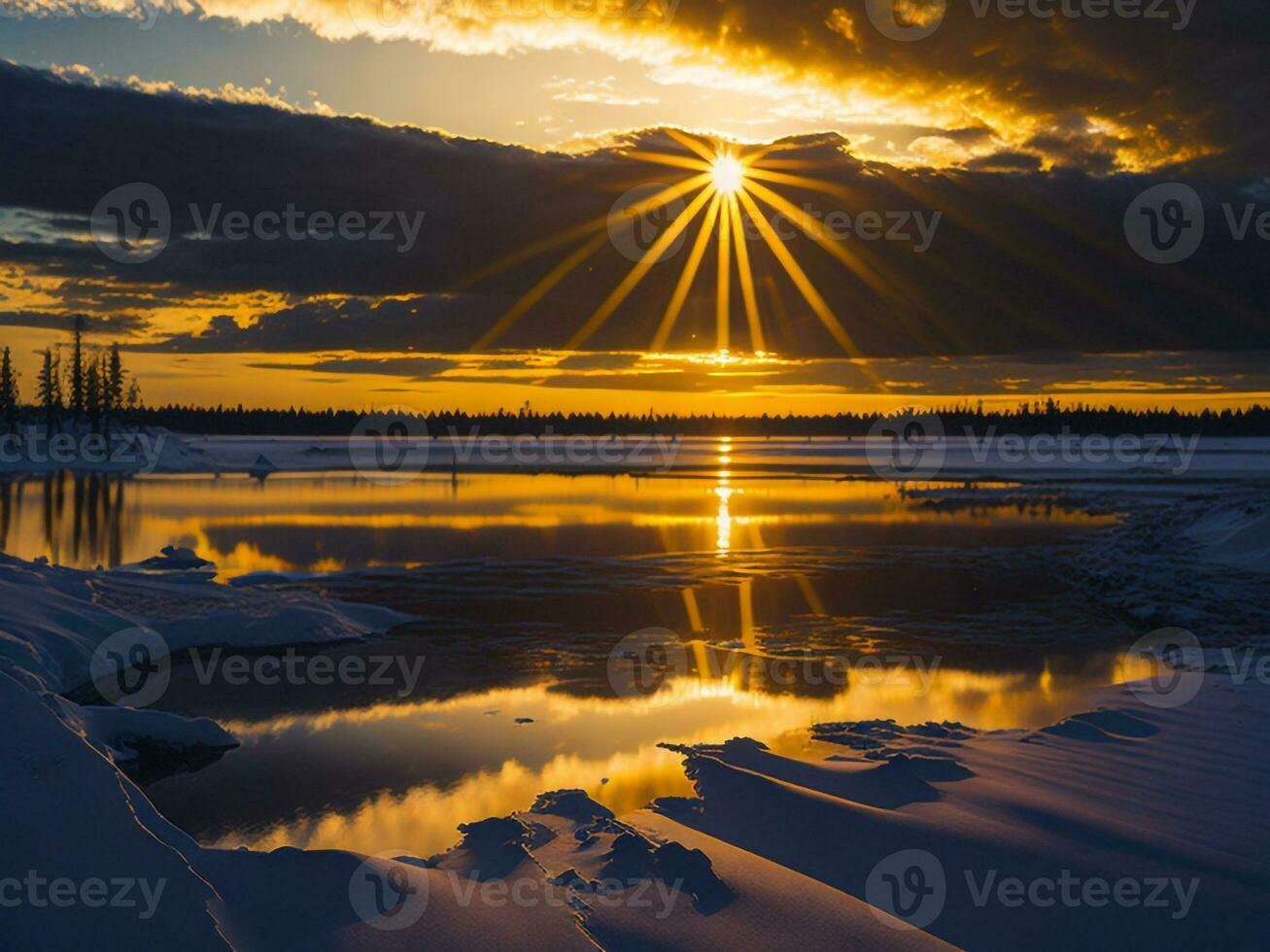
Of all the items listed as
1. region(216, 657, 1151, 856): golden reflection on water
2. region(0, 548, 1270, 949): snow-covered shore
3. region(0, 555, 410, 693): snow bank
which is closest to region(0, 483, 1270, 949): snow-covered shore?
region(0, 548, 1270, 949): snow-covered shore

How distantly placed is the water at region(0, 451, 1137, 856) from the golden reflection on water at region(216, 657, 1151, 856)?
37mm

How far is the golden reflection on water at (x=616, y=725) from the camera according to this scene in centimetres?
770

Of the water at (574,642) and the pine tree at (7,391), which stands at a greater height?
the pine tree at (7,391)

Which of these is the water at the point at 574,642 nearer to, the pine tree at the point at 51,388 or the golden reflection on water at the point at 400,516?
the golden reflection on water at the point at 400,516

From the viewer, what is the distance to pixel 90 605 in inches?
522

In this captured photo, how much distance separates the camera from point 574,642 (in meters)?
14.3

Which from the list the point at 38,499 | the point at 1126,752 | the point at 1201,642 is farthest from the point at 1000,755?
the point at 38,499

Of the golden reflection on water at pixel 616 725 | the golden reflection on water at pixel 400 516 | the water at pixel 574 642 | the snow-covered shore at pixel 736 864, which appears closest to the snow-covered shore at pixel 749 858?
the snow-covered shore at pixel 736 864

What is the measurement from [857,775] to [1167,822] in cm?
230

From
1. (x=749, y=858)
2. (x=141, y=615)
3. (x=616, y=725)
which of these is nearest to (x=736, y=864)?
(x=749, y=858)

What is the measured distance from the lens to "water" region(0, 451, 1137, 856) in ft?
28.1

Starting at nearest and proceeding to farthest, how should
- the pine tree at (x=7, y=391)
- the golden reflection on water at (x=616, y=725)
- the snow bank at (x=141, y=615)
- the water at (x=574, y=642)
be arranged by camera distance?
the golden reflection on water at (x=616, y=725) < the water at (x=574, y=642) < the snow bank at (x=141, y=615) < the pine tree at (x=7, y=391)

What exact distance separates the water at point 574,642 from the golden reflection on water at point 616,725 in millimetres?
37

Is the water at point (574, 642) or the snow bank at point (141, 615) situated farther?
the snow bank at point (141, 615)
